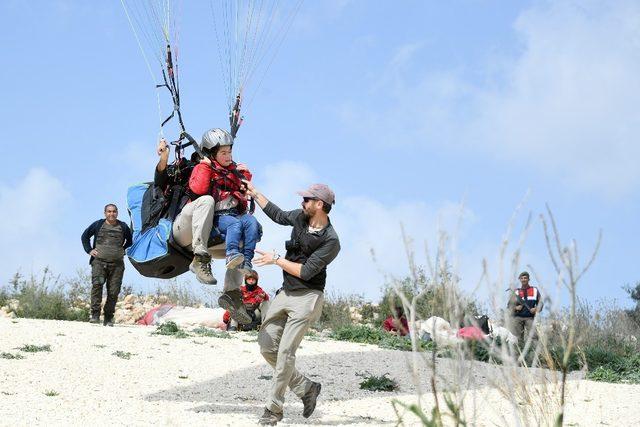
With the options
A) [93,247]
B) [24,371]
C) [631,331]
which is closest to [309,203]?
[24,371]

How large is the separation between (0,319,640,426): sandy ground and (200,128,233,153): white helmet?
2698mm

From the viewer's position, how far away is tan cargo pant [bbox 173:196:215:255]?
26.8 ft

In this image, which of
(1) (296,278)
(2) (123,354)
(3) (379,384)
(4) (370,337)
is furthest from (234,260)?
(4) (370,337)

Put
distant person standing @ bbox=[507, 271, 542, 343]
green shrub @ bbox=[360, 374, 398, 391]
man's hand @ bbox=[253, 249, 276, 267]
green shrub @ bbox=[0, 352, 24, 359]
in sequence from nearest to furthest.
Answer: man's hand @ bbox=[253, 249, 276, 267] < green shrub @ bbox=[360, 374, 398, 391] < green shrub @ bbox=[0, 352, 24, 359] < distant person standing @ bbox=[507, 271, 542, 343]

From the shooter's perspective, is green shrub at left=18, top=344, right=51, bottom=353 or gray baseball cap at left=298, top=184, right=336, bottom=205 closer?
gray baseball cap at left=298, top=184, right=336, bottom=205

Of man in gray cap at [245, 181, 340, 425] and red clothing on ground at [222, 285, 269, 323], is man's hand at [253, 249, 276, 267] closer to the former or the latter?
man in gray cap at [245, 181, 340, 425]

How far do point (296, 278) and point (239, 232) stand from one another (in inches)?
28.6

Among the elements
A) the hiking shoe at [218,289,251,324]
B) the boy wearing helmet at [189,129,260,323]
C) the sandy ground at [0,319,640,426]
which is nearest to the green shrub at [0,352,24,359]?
the sandy ground at [0,319,640,426]

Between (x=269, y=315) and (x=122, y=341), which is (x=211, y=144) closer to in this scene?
(x=269, y=315)

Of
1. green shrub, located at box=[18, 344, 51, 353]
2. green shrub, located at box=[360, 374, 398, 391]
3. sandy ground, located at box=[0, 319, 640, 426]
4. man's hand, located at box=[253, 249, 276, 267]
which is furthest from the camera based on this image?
green shrub, located at box=[18, 344, 51, 353]

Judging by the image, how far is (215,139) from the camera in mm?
8195

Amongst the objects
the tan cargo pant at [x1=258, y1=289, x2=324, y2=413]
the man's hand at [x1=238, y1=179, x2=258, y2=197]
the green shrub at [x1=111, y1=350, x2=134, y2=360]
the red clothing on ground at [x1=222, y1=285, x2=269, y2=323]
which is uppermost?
the man's hand at [x1=238, y1=179, x2=258, y2=197]

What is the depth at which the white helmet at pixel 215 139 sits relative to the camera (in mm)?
8180

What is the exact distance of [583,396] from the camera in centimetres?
1157
